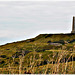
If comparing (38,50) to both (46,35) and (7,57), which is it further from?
(46,35)

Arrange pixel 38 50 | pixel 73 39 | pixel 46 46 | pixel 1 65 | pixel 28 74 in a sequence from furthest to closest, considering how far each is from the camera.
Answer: pixel 73 39, pixel 46 46, pixel 38 50, pixel 1 65, pixel 28 74

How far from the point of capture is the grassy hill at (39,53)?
6.40m

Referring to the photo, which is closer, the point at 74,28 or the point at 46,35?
the point at 46,35

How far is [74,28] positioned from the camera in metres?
14.6

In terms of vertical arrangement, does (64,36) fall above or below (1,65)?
above

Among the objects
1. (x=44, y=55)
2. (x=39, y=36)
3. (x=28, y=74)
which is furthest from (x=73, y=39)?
(x=28, y=74)

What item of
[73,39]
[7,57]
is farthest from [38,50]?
[73,39]

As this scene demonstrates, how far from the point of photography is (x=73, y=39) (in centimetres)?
1189

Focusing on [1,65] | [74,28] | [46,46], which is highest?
[74,28]

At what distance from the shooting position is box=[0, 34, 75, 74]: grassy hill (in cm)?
640

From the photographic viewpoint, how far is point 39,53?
871 centimetres

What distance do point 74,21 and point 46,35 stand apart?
2852mm

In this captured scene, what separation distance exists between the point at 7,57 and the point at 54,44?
312 cm

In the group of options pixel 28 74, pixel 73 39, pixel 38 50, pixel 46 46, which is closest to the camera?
pixel 28 74
